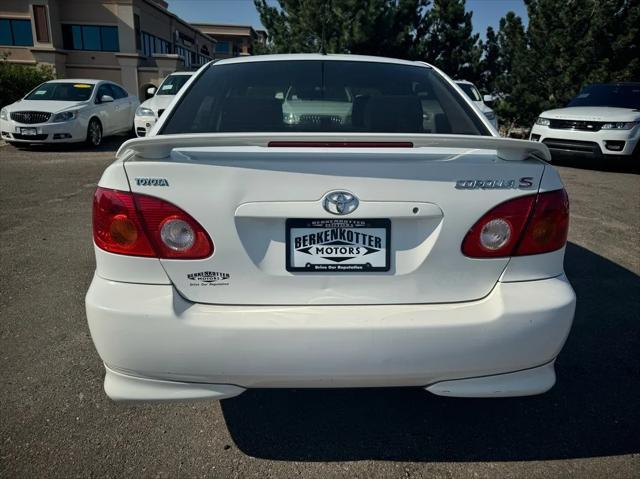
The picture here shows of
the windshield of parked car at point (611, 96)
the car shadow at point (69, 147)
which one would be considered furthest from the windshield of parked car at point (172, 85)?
the windshield of parked car at point (611, 96)

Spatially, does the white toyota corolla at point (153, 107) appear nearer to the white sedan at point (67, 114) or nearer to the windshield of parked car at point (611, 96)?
the white sedan at point (67, 114)

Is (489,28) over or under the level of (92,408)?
over

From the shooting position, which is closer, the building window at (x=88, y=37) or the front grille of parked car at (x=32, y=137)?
the front grille of parked car at (x=32, y=137)

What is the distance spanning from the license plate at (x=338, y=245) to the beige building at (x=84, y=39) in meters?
29.6

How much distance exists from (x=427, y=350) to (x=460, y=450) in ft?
2.29

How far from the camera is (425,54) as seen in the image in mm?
22422

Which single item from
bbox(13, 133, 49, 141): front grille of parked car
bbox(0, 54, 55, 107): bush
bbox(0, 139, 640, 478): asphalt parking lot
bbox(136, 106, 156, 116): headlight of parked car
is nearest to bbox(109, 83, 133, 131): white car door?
bbox(136, 106, 156, 116): headlight of parked car

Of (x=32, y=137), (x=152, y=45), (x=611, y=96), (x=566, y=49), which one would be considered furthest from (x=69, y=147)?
(x=152, y=45)

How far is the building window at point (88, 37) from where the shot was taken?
29031 millimetres

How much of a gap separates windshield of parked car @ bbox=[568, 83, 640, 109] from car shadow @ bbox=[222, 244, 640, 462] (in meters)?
9.38

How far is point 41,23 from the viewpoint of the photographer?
27.8 metres

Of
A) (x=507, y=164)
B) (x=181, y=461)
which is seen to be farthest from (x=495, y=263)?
(x=181, y=461)

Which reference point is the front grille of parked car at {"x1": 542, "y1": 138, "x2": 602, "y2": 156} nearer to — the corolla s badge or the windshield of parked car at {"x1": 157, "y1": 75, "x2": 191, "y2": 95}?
the windshield of parked car at {"x1": 157, "y1": 75, "x2": 191, "y2": 95}

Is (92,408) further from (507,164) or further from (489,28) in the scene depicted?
(489,28)
